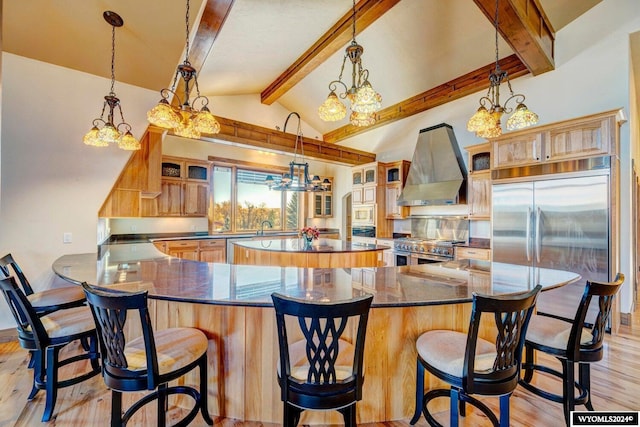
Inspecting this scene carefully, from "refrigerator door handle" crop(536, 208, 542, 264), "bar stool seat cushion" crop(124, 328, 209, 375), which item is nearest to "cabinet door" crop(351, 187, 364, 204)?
"refrigerator door handle" crop(536, 208, 542, 264)

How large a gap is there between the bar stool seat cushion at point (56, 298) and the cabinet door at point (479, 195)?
5152 mm

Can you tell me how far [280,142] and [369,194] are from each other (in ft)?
7.75

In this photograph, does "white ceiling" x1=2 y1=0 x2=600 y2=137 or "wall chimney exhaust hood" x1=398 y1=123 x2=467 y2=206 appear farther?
"wall chimney exhaust hood" x1=398 y1=123 x2=467 y2=206

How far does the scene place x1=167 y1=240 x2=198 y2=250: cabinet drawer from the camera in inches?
215

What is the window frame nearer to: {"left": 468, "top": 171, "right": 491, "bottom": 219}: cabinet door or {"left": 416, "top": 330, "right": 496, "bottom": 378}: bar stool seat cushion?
{"left": 468, "top": 171, "right": 491, "bottom": 219}: cabinet door

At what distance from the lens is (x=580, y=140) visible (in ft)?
11.2

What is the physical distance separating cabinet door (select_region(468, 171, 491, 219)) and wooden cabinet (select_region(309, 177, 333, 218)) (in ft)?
13.3

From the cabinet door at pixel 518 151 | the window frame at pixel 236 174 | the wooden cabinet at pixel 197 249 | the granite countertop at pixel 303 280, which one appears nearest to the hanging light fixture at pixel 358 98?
the granite countertop at pixel 303 280

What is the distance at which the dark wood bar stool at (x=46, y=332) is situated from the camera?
1.79 m

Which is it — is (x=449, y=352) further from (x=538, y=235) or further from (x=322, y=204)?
(x=322, y=204)

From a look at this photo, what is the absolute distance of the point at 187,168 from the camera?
20.1ft

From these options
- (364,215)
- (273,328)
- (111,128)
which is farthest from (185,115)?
(364,215)

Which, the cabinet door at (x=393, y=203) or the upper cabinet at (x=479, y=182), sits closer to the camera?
the upper cabinet at (x=479, y=182)

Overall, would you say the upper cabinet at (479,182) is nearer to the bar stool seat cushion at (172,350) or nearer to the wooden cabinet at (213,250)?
the bar stool seat cushion at (172,350)
